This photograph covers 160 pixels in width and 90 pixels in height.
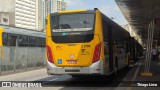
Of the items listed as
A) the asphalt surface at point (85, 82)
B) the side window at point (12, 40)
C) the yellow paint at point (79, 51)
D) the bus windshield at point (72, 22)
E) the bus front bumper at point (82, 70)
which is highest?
the bus windshield at point (72, 22)

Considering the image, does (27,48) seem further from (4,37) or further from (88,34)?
(88,34)

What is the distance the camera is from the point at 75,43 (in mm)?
15875

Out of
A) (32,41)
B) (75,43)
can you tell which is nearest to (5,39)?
(32,41)

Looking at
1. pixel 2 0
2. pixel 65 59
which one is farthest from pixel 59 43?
pixel 2 0

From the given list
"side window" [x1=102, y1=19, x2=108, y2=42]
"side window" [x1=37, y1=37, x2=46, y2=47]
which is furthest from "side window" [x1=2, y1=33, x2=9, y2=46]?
"side window" [x1=102, y1=19, x2=108, y2=42]

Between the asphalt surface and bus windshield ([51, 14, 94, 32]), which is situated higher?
bus windshield ([51, 14, 94, 32])

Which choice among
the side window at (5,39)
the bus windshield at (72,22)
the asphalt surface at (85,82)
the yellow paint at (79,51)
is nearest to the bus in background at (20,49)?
the side window at (5,39)

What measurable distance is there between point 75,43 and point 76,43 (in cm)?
4

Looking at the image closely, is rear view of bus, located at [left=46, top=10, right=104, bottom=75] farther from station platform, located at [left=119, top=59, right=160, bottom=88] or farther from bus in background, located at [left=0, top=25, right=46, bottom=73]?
bus in background, located at [left=0, top=25, right=46, bottom=73]

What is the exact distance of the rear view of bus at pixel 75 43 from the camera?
51.4 ft

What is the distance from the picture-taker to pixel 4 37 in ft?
80.1

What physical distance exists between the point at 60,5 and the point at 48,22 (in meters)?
51.1

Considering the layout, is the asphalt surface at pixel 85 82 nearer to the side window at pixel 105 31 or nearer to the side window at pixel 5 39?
the side window at pixel 105 31

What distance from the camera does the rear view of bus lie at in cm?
1566
